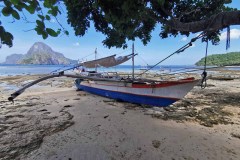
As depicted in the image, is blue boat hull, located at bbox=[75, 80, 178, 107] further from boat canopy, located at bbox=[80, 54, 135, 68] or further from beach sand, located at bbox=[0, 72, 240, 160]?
boat canopy, located at bbox=[80, 54, 135, 68]

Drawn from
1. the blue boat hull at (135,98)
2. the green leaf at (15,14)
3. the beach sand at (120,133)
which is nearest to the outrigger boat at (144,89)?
the blue boat hull at (135,98)

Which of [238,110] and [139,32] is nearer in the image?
[238,110]

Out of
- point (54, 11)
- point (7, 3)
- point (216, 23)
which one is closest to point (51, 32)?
point (54, 11)

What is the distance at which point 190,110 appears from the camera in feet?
27.5

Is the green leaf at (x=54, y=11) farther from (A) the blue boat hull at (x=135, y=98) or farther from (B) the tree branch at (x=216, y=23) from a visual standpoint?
(A) the blue boat hull at (x=135, y=98)

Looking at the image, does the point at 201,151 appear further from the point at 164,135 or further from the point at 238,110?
the point at 238,110

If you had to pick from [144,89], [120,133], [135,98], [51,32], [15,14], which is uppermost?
[15,14]

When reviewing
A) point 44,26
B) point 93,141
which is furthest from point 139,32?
point 44,26

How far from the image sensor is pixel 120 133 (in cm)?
578

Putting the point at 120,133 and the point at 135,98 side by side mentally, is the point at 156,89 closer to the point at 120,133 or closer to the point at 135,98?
the point at 135,98

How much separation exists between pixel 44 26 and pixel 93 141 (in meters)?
4.29

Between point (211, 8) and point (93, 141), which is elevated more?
point (211, 8)

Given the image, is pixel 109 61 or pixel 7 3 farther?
pixel 109 61

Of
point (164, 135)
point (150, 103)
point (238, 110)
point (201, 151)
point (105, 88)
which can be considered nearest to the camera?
point (201, 151)
